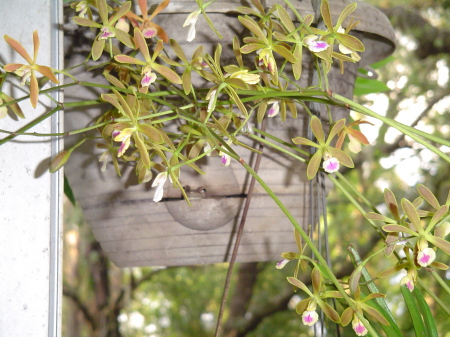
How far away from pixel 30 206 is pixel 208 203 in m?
0.20

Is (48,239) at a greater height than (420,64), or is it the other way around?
(48,239)

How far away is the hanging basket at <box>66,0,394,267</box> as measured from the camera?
57 centimetres

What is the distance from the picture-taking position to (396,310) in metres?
2.71

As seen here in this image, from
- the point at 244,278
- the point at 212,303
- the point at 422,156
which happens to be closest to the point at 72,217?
the point at 244,278

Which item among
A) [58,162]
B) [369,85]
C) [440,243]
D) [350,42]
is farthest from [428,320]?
[369,85]

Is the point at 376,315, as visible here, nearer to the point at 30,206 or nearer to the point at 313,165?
the point at 313,165

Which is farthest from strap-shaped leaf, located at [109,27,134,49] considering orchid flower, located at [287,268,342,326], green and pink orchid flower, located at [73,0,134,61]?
orchid flower, located at [287,268,342,326]

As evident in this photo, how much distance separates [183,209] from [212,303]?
2.55 m

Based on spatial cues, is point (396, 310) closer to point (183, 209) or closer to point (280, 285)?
point (280, 285)

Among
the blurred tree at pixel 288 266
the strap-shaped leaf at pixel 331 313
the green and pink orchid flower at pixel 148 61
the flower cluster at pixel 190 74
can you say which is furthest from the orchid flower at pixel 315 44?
the blurred tree at pixel 288 266

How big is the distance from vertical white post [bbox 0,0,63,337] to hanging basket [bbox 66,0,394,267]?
103 mm

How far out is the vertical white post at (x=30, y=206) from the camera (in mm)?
440

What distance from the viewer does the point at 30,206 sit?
0.46 m

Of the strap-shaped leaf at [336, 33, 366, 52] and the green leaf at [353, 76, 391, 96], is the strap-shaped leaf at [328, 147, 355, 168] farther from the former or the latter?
the green leaf at [353, 76, 391, 96]
